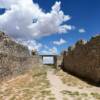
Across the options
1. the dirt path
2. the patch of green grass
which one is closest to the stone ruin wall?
the dirt path

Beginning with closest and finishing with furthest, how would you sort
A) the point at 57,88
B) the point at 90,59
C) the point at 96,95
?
the point at 96,95
the point at 57,88
the point at 90,59

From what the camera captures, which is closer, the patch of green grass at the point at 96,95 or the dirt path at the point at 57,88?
the patch of green grass at the point at 96,95

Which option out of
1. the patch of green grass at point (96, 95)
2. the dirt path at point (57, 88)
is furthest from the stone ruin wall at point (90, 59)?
the patch of green grass at point (96, 95)

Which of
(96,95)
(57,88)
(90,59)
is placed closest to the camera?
(96,95)

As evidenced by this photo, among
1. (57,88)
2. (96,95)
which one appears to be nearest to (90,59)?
(57,88)

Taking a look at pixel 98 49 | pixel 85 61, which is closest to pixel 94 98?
pixel 98 49

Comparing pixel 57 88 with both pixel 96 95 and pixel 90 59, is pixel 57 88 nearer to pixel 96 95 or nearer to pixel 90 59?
pixel 96 95

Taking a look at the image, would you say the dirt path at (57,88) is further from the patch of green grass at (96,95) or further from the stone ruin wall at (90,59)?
the stone ruin wall at (90,59)

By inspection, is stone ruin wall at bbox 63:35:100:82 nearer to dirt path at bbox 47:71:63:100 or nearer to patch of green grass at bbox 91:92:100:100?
dirt path at bbox 47:71:63:100

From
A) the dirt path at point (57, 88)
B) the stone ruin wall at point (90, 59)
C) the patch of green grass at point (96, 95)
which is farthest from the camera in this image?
the stone ruin wall at point (90, 59)

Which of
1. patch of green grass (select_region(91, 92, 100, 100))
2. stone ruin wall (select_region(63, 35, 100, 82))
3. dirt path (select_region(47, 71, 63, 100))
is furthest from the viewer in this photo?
stone ruin wall (select_region(63, 35, 100, 82))

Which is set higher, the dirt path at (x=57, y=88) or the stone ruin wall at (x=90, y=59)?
the stone ruin wall at (x=90, y=59)

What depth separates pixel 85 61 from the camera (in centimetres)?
1894

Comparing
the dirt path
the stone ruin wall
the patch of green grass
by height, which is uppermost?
the stone ruin wall
